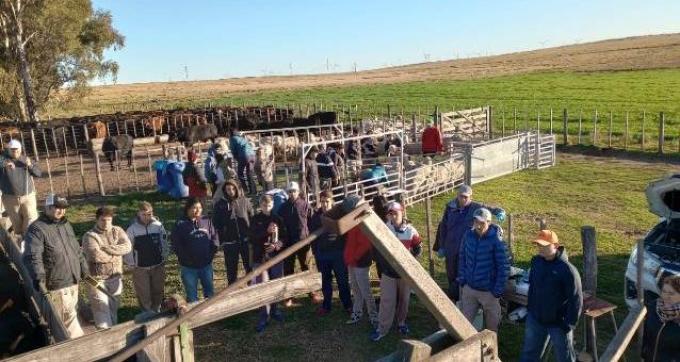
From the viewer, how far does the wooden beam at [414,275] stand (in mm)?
2598

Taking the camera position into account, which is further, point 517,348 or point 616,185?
point 616,185

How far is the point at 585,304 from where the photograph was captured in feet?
19.7

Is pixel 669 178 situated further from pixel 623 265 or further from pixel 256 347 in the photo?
pixel 256 347

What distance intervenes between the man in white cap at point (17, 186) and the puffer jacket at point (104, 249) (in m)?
3.68

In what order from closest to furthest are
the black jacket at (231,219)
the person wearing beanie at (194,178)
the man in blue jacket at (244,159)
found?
the black jacket at (231,219) < the person wearing beanie at (194,178) < the man in blue jacket at (244,159)

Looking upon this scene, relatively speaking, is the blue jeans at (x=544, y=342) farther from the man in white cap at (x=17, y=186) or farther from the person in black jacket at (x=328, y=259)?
the man in white cap at (x=17, y=186)

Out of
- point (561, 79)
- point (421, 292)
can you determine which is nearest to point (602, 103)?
point (561, 79)

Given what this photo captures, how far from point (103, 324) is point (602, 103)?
3703 cm

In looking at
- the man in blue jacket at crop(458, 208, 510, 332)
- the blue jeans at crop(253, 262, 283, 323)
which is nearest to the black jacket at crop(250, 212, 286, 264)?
the blue jeans at crop(253, 262, 283, 323)

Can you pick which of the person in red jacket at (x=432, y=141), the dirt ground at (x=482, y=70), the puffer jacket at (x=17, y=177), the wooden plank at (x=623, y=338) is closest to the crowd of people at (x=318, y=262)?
the wooden plank at (x=623, y=338)

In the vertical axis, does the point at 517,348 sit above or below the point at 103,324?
below

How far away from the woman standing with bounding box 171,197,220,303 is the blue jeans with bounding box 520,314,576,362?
3.87 m

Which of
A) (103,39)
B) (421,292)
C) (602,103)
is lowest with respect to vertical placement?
(602,103)

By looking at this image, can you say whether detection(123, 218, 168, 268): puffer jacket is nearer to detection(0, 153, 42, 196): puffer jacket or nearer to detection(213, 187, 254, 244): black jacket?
detection(213, 187, 254, 244): black jacket
